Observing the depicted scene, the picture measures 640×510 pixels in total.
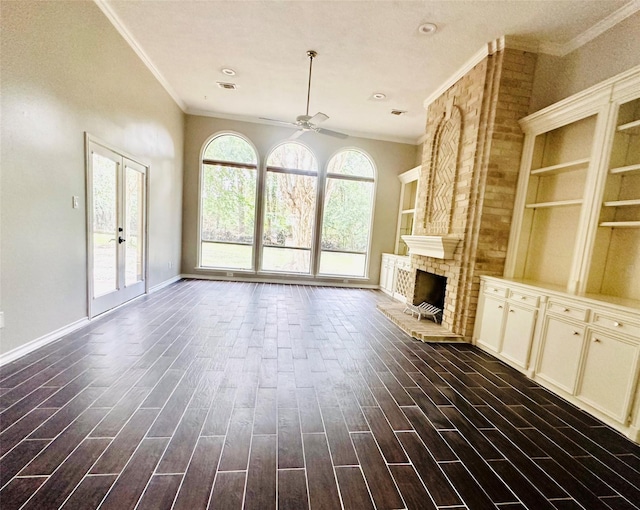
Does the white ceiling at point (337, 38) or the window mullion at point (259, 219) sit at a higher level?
the white ceiling at point (337, 38)

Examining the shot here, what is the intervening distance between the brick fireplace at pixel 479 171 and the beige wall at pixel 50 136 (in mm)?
4282

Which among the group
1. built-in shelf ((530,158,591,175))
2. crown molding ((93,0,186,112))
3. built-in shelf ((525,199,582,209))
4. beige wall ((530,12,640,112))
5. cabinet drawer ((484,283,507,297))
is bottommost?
cabinet drawer ((484,283,507,297))

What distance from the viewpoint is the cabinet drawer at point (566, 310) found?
2.31 meters

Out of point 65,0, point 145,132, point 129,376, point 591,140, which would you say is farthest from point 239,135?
point 591,140

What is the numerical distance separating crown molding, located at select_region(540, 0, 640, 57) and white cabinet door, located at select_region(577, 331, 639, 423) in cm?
296

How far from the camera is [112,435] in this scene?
1652mm

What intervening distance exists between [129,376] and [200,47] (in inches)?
159

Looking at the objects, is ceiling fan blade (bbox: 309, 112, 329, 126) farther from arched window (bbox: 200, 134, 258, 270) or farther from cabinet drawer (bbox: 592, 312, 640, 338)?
cabinet drawer (bbox: 592, 312, 640, 338)

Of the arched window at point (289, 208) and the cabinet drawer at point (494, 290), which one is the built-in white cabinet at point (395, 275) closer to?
the arched window at point (289, 208)

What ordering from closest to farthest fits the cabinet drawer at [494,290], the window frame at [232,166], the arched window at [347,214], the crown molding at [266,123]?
the cabinet drawer at [494,290]
the crown molding at [266,123]
the window frame at [232,166]
the arched window at [347,214]

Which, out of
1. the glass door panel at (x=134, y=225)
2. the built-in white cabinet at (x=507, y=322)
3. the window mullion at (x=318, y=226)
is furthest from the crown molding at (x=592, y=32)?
the glass door panel at (x=134, y=225)

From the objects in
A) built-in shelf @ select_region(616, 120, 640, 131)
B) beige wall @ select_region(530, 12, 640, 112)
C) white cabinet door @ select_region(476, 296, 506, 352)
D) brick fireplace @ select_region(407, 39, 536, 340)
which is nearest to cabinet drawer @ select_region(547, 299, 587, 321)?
white cabinet door @ select_region(476, 296, 506, 352)

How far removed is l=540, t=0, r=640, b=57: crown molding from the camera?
2545 mm

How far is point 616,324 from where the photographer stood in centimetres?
207
